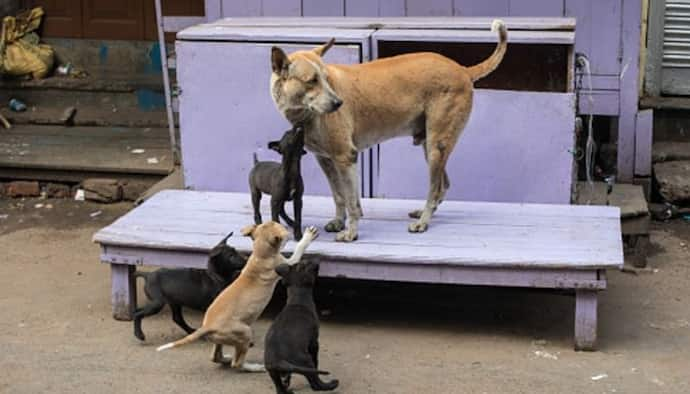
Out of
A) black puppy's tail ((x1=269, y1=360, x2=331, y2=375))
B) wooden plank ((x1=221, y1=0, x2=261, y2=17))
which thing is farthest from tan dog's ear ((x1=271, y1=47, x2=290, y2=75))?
wooden plank ((x1=221, y1=0, x2=261, y2=17))

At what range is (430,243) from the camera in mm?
6508

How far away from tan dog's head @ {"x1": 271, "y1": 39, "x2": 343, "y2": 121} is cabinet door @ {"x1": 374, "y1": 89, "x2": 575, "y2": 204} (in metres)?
1.68

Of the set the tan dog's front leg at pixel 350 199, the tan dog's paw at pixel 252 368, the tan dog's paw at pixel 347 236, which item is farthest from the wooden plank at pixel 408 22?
the tan dog's paw at pixel 252 368

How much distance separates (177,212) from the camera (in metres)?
7.23

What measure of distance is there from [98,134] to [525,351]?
504cm

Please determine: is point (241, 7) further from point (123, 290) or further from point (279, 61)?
point (279, 61)

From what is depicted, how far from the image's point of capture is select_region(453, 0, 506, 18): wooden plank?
855 centimetres

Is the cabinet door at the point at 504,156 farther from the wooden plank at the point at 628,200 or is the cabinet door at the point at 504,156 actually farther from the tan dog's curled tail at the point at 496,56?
the tan dog's curled tail at the point at 496,56

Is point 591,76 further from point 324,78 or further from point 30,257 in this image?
point 30,257

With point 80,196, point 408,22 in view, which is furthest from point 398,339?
point 80,196

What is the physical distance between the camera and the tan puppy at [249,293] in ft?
19.2

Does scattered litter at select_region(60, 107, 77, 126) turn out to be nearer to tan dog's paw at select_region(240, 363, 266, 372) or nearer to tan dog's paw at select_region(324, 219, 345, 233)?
tan dog's paw at select_region(324, 219, 345, 233)

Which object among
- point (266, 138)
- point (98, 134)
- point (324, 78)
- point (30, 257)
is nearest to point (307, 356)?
point (324, 78)

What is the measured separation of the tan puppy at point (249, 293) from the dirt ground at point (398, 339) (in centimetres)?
29
